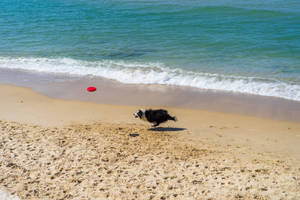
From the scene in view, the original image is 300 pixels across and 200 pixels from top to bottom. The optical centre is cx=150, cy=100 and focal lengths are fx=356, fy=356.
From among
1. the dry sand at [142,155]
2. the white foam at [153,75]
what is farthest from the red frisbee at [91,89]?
the dry sand at [142,155]

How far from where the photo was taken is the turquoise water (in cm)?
1747

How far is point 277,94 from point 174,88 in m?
4.39

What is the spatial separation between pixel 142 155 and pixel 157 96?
539cm

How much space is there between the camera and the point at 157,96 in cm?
1523

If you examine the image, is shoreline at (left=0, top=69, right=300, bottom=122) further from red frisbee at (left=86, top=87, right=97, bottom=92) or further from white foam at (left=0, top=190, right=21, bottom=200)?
white foam at (left=0, top=190, right=21, bottom=200)

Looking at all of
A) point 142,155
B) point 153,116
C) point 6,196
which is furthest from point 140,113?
point 6,196

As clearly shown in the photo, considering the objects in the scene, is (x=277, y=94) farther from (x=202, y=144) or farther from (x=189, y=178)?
(x=189, y=178)

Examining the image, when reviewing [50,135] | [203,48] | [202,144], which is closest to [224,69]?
[203,48]

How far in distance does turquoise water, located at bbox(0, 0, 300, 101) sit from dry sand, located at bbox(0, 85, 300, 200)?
392cm

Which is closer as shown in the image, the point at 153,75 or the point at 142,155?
the point at 142,155

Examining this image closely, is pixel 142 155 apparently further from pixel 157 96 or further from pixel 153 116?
pixel 157 96

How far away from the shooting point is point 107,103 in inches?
578

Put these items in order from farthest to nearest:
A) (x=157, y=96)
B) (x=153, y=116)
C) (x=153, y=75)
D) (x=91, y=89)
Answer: (x=153, y=75) → (x=91, y=89) → (x=157, y=96) → (x=153, y=116)

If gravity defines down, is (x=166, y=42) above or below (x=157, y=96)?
above
